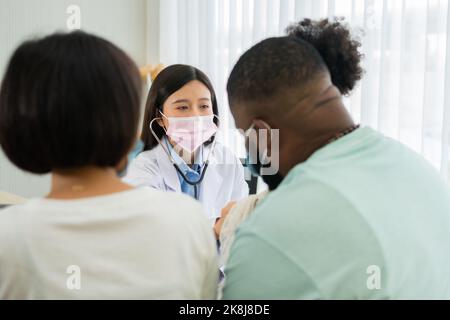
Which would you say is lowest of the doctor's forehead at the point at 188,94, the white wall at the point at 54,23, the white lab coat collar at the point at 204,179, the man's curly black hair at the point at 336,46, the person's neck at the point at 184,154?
the white lab coat collar at the point at 204,179

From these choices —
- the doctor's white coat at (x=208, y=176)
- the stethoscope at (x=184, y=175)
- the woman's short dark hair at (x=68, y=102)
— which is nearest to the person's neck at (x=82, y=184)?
the woman's short dark hair at (x=68, y=102)

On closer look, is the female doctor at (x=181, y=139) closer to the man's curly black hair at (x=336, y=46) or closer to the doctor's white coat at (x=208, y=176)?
the doctor's white coat at (x=208, y=176)

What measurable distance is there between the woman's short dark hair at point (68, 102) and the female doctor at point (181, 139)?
116cm

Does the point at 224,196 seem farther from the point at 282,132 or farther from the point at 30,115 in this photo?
the point at 30,115

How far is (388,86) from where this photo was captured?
243 cm

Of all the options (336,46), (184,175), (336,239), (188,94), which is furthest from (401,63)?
(336,239)

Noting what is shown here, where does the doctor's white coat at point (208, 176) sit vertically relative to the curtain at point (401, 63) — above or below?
below

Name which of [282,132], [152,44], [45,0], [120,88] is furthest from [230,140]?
[120,88]

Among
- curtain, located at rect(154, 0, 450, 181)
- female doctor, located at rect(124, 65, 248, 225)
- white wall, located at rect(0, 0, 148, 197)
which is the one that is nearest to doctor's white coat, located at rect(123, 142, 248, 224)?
female doctor, located at rect(124, 65, 248, 225)

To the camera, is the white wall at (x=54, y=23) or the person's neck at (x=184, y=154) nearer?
the person's neck at (x=184, y=154)

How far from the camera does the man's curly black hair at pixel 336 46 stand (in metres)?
1.20

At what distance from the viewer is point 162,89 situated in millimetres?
2029

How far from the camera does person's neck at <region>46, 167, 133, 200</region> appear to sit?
79cm

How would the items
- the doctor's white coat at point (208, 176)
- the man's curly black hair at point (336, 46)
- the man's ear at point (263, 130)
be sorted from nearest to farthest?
the man's ear at point (263, 130) < the man's curly black hair at point (336, 46) < the doctor's white coat at point (208, 176)
